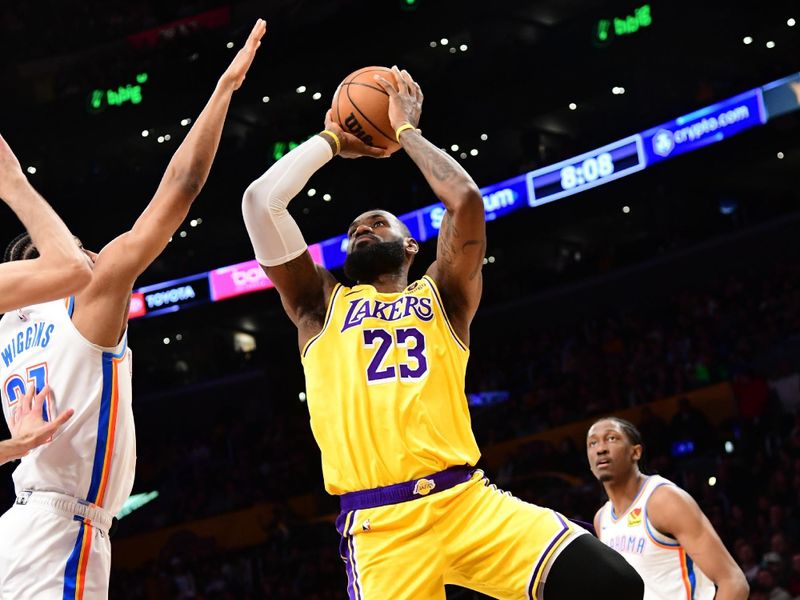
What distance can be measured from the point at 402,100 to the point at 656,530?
8.99ft

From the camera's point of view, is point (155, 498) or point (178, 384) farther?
point (178, 384)

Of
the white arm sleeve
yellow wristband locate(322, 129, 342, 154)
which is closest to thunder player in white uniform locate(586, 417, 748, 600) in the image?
yellow wristband locate(322, 129, 342, 154)

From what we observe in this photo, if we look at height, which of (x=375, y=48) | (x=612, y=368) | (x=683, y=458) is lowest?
(x=683, y=458)

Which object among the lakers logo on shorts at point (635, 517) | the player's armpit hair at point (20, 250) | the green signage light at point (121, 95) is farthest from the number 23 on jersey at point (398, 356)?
the green signage light at point (121, 95)

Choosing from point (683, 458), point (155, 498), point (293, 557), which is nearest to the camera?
point (683, 458)

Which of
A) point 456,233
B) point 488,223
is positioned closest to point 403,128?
point 456,233

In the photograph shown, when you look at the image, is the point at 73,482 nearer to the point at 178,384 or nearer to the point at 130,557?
the point at 130,557

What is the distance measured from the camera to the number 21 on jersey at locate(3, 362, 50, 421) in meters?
3.55

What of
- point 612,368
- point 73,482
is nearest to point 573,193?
point 612,368

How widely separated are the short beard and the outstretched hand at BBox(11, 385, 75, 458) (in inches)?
55.5

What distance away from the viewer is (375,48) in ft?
80.1

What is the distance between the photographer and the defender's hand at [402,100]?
4.50 metres

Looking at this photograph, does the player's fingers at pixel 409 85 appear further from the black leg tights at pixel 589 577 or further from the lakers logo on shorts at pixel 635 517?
the lakers logo on shorts at pixel 635 517

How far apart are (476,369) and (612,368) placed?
4.36 m
